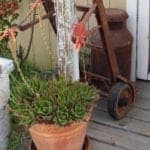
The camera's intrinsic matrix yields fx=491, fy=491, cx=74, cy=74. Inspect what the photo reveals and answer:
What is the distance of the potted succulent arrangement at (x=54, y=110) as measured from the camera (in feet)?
8.09

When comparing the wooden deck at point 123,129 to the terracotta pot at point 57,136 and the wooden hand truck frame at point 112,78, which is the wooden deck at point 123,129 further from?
the terracotta pot at point 57,136

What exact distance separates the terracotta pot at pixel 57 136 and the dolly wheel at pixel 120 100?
0.53m

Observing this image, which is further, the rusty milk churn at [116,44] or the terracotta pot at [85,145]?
the rusty milk churn at [116,44]

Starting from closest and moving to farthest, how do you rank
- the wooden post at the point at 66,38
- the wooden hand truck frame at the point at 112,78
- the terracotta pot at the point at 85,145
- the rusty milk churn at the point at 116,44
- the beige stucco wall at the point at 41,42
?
the wooden post at the point at 66,38
the terracotta pot at the point at 85,145
the wooden hand truck frame at the point at 112,78
the rusty milk churn at the point at 116,44
the beige stucco wall at the point at 41,42

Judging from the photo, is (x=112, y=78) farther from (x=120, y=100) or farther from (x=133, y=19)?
(x=133, y=19)

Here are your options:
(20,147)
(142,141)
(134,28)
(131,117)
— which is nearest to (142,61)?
(134,28)

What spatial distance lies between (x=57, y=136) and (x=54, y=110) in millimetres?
147

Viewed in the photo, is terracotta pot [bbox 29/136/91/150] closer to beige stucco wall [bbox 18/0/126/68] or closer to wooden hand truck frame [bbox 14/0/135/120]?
wooden hand truck frame [bbox 14/0/135/120]

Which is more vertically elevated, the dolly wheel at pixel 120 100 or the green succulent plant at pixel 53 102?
the green succulent plant at pixel 53 102

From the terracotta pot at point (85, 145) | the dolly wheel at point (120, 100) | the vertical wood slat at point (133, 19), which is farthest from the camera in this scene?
the vertical wood slat at point (133, 19)

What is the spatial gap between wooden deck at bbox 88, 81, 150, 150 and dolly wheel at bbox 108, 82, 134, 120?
0.06 metres

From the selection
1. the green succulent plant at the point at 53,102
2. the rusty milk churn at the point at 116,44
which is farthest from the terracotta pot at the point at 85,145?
the rusty milk churn at the point at 116,44

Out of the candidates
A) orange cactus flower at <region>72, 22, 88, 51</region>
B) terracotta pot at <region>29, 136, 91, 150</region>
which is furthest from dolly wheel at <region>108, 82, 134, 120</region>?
orange cactus flower at <region>72, 22, 88, 51</region>

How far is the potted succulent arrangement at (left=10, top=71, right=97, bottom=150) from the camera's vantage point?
2.47 m
